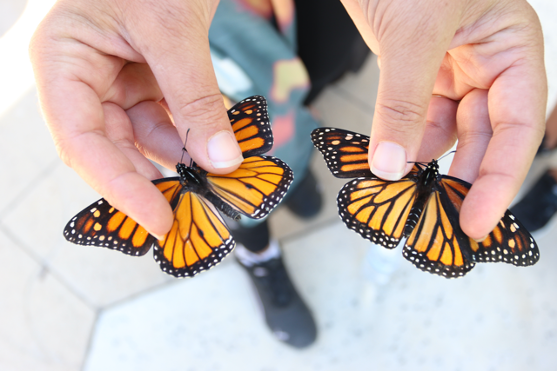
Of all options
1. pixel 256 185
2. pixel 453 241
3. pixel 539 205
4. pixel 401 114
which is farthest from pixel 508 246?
pixel 539 205

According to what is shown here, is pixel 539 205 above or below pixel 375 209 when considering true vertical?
below

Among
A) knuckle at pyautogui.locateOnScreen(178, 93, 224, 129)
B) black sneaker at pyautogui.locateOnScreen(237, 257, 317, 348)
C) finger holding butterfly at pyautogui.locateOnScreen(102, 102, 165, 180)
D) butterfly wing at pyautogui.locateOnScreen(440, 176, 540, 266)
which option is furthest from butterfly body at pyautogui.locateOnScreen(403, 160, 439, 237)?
black sneaker at pyautogui.locateOnScreen(237, 257, 317, 348)

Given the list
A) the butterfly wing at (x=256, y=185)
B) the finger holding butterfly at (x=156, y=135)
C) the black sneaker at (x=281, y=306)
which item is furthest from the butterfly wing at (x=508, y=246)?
the black sneaker at (x=281, y=306)

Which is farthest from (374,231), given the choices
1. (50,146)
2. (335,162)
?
(50,146)

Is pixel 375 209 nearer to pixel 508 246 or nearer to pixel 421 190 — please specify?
pixel 421 190

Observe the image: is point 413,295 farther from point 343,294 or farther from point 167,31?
point 167,31
